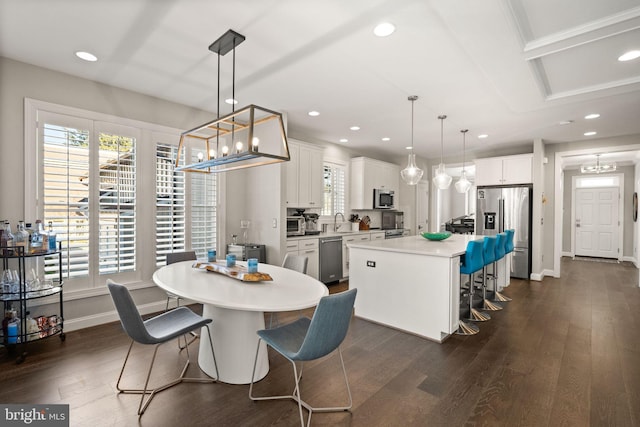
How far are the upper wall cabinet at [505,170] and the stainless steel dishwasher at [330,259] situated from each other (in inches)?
137

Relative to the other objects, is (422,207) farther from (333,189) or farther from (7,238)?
(7,238)

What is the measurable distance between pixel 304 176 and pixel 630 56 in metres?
3.91

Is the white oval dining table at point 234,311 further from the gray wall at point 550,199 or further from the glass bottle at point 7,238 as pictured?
the gray wall at point 550,199

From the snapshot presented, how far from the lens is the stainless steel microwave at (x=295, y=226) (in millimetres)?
5055

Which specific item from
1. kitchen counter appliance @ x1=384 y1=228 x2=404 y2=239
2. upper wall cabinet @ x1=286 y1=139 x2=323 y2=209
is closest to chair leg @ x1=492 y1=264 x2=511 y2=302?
kitchen counter appliance @ x1=384 y1=228 x2=404 y2=239

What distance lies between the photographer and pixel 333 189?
6.10 m

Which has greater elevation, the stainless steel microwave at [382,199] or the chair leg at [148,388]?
the stainless steel microwave at [382,199]

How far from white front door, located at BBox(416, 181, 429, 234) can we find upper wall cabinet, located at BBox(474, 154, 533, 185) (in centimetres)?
145

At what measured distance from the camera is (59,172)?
313 cm

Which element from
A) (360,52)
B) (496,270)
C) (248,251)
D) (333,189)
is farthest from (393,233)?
(360,52)

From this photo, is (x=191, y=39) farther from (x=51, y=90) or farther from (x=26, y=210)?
(x=26, y=210)

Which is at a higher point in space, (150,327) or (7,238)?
(7,238)

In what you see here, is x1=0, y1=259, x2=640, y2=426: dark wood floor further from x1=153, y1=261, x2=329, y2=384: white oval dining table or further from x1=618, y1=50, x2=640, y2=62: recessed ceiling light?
x1=618, y1=50, x2=640, y2=62: recessed ceiling light

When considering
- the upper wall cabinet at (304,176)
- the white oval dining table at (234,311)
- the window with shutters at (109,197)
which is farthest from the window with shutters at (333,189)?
the white oval dining table at (234,311)
